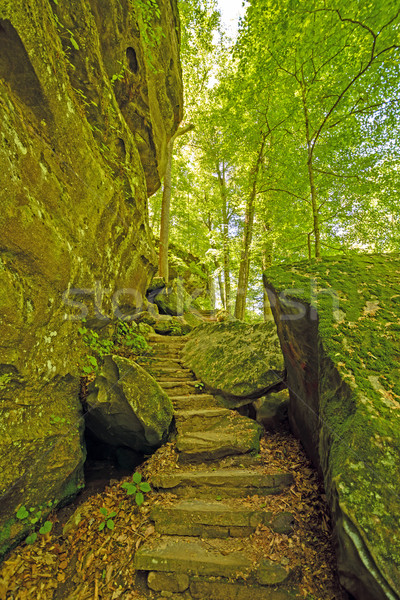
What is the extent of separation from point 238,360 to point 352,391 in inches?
122

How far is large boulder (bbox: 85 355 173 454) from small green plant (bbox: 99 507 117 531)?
1.00m

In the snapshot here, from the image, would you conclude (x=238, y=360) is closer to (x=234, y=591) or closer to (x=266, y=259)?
(x=234, y=591)

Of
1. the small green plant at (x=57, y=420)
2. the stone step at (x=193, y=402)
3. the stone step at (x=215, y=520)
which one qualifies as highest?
the small green plant at (x=57, y=420)

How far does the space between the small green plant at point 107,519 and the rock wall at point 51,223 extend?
62 centimetres

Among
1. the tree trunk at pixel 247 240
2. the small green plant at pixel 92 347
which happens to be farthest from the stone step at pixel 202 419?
the tree trunk at pixel 247 240

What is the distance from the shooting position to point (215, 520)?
2982mm

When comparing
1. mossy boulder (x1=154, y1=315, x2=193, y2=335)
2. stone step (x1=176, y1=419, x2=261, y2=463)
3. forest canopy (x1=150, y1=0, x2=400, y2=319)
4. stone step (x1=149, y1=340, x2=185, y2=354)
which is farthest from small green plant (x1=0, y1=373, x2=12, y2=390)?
forest canopy (x1=150, y1=0, x2=400, y2=319)

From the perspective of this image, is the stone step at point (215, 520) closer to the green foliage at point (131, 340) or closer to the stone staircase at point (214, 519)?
the stone staircase at point (214, 519)

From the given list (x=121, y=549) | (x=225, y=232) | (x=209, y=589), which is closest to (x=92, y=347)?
(x=121, y=549)

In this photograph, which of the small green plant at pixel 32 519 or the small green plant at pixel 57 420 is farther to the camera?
the small green plant at pixel 57 420

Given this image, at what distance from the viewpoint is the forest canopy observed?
21.1 ft

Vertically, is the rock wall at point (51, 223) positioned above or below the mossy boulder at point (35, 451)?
above

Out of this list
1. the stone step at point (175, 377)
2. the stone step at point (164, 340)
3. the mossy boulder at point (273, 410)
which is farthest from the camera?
the stone step at point (164, 340)

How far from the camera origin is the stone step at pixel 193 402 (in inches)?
195
